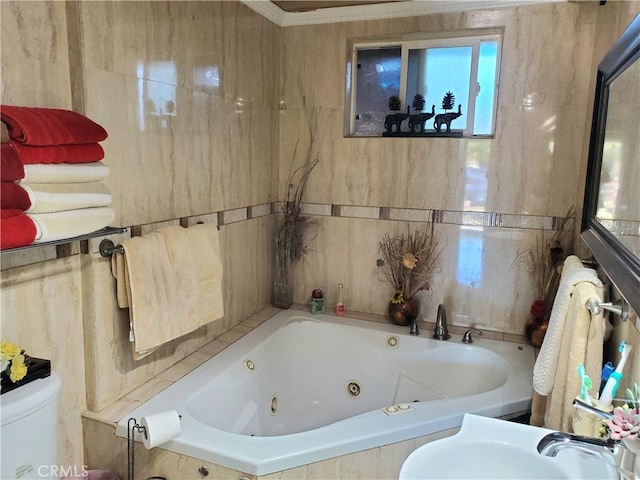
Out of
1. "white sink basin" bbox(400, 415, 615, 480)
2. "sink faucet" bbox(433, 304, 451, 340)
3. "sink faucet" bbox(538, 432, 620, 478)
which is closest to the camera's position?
"sink faucet" bbox(538, 432, 620, 478)

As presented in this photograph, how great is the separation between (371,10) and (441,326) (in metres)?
1.85

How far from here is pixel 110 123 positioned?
5.54 feet

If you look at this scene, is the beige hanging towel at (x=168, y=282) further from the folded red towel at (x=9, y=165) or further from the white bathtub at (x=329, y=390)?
→ the folded red towel at (x=9, y=165)

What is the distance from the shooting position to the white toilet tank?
1.24m

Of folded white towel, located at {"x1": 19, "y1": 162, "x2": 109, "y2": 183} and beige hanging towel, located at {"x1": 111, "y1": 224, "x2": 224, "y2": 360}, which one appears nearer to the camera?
folded white towel, located at {"x1": 19, "y1": 162, "x2": 109, "y2": 183}

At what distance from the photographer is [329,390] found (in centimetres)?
268

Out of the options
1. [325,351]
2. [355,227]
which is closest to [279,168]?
[355,227]

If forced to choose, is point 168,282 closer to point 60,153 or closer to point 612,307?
point 60,153

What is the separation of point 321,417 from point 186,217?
135cm

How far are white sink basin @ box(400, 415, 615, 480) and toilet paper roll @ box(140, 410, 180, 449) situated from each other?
85 cm

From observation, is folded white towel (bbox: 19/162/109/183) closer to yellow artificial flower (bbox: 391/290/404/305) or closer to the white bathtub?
the white bathtub

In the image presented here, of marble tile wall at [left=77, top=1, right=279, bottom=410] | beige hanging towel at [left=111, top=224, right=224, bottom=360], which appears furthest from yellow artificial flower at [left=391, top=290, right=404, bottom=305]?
beige hanging towel at [left=111, top=224, right=224, bottom=360]

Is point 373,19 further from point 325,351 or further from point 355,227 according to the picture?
point 325,351

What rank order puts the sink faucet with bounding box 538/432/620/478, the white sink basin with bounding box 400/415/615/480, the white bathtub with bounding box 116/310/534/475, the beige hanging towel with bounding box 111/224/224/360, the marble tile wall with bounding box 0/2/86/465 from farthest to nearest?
1. the beige hanging towel with bounding box 111/224/224/360
2. the white bathtub with bounding box 116/310/534/475
3. the marble tile wall with bounding box 0/2/86/465
4. the white sink basin with bounding box 400/415/615/480
5. the sink faucet with bounding box 538/432/620/478
